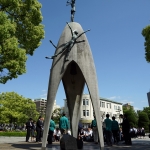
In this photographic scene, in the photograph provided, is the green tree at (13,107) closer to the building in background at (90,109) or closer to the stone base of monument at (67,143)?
the building in background at (90,109)

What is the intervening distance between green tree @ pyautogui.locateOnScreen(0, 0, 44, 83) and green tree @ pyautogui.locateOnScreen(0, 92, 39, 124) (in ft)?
111

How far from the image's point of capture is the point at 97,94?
8805 mm

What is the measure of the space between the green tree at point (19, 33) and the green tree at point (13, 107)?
33.7 metres

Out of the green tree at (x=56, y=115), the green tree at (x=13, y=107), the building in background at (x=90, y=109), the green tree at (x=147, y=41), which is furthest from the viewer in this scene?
the building in background at (x=90, y=109)

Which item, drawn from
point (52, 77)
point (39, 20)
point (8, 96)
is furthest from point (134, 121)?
point (52, 77)

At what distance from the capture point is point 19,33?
15.3 metres

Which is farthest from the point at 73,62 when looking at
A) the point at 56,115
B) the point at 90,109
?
the point at 56,115

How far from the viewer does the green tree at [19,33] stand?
1265 centimetres

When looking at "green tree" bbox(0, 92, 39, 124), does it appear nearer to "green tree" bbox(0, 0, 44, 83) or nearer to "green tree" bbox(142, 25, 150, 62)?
"green tree" bbox(0, 0, 44, 83)

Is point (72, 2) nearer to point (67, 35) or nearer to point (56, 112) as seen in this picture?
point (67, 35)

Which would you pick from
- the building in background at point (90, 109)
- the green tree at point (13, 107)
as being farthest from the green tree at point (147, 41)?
the building in background at point (90, 109)

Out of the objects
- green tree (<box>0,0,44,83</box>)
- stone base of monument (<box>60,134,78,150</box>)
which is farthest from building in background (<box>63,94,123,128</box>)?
stone base of monument (<box>60,134,78,150</box>)

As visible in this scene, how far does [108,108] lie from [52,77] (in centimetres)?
6865

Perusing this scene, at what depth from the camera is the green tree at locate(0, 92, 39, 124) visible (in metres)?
45.8
